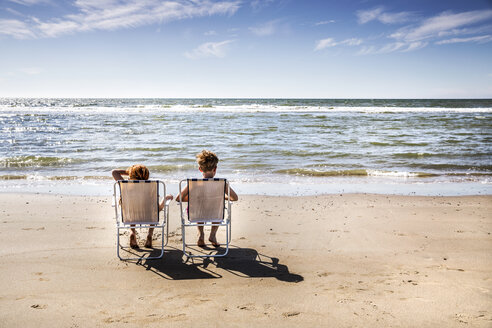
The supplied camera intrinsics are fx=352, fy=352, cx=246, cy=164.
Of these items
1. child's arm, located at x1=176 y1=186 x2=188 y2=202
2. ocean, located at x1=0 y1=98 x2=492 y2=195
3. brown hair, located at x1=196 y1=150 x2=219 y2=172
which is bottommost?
ocean, located at x1=0 y1=98 x2=492 y2=195

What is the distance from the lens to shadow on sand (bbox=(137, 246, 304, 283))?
390 cm

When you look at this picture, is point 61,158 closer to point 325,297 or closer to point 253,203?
point 253,203

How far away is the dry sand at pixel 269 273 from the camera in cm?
307

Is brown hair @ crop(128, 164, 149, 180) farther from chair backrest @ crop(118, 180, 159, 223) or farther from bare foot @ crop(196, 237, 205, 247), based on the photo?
bare foot @ crop(196, 237, 205, 247)

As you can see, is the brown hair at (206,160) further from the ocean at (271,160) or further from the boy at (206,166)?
the ocean at (271,160)

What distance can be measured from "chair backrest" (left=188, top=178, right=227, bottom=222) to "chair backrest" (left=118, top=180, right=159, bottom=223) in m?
0.44

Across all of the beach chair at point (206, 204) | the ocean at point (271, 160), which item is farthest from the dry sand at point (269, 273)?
the ocean at point (271, 160)

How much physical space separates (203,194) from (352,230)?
7.99ft

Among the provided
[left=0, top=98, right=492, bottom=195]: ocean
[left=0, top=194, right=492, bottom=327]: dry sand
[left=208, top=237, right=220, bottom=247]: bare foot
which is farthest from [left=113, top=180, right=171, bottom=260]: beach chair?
[left=0, top=98, right=492, bottom=195]: ocean

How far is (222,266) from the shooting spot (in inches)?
165

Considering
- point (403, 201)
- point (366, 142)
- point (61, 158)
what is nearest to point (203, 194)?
point (403, 201)

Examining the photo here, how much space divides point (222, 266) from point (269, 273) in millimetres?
592

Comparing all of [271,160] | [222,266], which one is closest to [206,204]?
[222,266]

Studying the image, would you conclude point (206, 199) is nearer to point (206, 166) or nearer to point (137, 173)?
point (206, 166)
